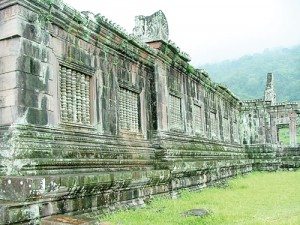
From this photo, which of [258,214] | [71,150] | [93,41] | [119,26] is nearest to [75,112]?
[71,150]

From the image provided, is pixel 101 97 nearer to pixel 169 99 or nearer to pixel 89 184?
pixel 89 184

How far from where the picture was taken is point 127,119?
9.51 meters

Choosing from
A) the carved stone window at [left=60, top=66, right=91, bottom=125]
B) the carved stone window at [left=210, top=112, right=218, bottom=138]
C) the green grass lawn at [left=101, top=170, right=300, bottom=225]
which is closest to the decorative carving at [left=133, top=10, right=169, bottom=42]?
the carved stone window at [left=60, top=66, right=91, bottom=125]

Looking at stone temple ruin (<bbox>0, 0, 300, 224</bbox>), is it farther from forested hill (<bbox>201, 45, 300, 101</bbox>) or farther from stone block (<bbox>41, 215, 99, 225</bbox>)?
forested hill (<bbox>201, 45, 300, 101</bbox>)

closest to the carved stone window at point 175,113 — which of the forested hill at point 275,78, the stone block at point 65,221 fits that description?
the stone block at point 65,221

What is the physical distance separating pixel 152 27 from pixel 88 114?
424 centimetres

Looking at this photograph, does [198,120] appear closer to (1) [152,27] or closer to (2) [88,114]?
(1) [152,27]

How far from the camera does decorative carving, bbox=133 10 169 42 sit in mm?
11039

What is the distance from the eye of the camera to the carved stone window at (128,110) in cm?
923

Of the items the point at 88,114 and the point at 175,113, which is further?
the point at 175,113

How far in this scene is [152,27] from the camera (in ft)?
36.5

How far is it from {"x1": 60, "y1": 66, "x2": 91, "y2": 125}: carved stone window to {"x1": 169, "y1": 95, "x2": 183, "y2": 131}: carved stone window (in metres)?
4.17

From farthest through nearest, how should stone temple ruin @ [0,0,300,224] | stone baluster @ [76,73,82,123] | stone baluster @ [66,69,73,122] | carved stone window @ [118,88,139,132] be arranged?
carved stone window @ [118,88,139,132] → stone baluster @ [76,73,82,123] → stone baluster @ [66,69,73,122] → stone temple ruin @ [0,0,300,224]

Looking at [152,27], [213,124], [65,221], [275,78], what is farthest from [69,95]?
[275,78]
